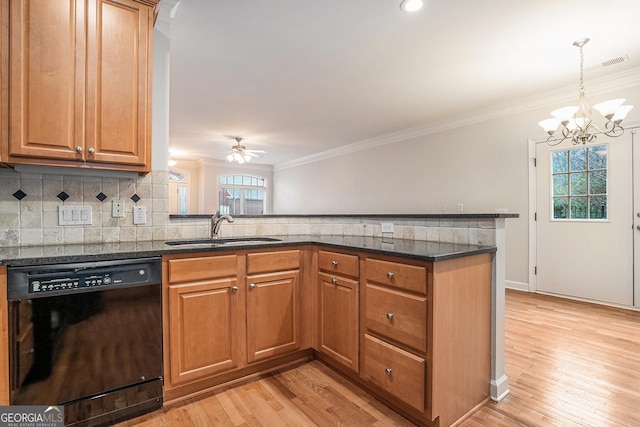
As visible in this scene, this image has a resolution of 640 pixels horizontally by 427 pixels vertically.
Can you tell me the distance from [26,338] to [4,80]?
122 cm

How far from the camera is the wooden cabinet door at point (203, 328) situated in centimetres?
173

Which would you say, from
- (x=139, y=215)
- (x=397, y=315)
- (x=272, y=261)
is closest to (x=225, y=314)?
(x=272, y=261)

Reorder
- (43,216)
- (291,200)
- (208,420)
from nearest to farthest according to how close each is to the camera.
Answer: (208,420) < (43,216) < (291,200)

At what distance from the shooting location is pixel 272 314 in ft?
6.75

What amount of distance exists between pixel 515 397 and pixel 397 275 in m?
1.09

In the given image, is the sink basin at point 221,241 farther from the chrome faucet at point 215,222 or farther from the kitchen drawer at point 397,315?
the kitchen drawer at point 397,315

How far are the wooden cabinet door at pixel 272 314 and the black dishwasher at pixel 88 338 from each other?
528 mm

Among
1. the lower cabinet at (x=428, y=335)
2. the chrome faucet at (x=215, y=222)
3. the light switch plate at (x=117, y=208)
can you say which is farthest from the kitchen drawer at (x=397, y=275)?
the light switch plate at (x=117, y=208)

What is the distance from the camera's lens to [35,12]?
1.55 metres

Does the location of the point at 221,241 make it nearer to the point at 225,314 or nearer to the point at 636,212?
the point at 225,314

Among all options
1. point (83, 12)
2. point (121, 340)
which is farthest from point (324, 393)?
point (83, 12)

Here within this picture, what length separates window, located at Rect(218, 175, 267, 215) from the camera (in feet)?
29.5

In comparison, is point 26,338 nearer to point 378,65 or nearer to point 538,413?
point 538,413

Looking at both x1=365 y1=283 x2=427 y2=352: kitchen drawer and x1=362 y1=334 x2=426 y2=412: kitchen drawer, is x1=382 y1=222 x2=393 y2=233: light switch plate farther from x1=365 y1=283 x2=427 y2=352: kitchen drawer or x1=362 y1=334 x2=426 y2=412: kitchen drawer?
x1=362 y1=334 x2=426 y2=412: kitchen drawer
